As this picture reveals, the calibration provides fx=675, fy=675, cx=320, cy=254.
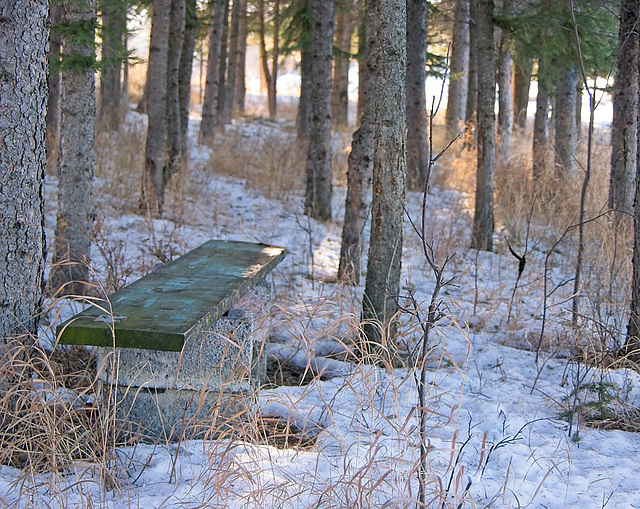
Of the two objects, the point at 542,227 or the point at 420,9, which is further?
the point at 420,9

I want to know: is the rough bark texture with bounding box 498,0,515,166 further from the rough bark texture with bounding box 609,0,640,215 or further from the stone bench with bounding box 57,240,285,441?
the stone bench with bounding box 57,240,285,441

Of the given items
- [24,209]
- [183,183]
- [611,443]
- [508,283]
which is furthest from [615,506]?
[183,183]

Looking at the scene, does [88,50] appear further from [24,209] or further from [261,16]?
[261,16]

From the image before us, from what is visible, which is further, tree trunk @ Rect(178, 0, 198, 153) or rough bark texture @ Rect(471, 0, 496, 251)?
tree trunk @ Rect(178, 0, 198, 153)

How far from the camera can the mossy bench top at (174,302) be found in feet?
9.52

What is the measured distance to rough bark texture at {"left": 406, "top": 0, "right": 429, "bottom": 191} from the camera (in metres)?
9.98

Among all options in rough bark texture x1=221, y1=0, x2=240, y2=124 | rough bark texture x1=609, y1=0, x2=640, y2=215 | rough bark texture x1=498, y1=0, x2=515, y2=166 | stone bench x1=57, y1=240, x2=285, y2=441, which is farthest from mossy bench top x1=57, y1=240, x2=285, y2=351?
rough bark texture x1=221, y1=0, x2=240, y2=124

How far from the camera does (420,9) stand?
9.95 metres

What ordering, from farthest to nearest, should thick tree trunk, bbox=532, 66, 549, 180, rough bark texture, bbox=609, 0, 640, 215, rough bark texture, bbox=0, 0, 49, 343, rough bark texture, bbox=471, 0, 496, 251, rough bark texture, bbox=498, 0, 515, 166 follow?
rough bark texture, bbox=498, 0, 515, 166
thick tree trunk, bbox=532, 66, 549, 180
rough bark texture, bbox=471, 0, 496, 251
rough bark texture, bbox=609, 0, 640, 215
rough bark texture, bbox=0, 0, 49, 343

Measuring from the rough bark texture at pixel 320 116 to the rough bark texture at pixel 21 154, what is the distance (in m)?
5.24

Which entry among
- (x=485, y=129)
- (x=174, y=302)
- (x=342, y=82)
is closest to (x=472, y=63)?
(x=342, y=82)

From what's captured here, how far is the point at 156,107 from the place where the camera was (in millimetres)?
7719

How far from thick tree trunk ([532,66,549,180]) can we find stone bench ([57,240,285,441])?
263 inches

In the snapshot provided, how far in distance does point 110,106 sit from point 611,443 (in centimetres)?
1169
